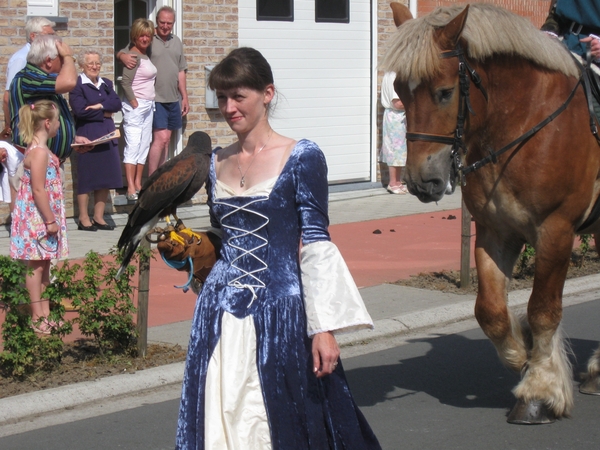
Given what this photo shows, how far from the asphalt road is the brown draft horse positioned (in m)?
0.24

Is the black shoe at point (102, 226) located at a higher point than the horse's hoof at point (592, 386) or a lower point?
higher

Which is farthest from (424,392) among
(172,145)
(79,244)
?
(172,145)

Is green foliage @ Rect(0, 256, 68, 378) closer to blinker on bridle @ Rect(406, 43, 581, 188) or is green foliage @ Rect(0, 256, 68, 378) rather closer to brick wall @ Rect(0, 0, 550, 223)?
blinker on bridle @ Rect(406, 43, 581, 188)

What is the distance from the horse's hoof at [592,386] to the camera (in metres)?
5.96

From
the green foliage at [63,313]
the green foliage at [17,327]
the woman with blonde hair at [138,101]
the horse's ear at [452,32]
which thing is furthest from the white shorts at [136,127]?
the horse's ear at [452,32]

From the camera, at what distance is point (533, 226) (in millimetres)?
5387

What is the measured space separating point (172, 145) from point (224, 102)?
9.20 m

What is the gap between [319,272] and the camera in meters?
3.50

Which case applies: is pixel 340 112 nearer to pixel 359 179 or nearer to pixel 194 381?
pixel 359 179

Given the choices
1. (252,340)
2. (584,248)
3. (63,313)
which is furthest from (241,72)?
(584,248)

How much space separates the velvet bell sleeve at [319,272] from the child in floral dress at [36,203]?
3876 mm

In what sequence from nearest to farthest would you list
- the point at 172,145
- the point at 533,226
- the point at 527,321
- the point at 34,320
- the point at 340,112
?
the point at 533,226 → the point at 527,321 → the point at 34,320 → the point at 172,145 → the point at 340,112

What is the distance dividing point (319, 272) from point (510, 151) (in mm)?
2203

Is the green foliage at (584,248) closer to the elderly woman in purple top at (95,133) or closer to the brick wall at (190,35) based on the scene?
the brick wall at (190,35)
